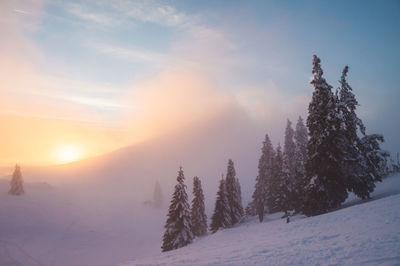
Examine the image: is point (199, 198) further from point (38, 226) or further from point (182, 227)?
point (38, 226)

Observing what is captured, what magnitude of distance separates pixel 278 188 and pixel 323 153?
67.8ft

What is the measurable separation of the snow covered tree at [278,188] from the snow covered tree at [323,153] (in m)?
15.4

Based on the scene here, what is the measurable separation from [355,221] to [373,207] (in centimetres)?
316

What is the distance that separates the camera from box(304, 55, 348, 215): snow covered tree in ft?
72.6

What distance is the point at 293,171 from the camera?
41.9 meters

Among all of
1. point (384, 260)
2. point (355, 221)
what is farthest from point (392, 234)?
point (355, 221)

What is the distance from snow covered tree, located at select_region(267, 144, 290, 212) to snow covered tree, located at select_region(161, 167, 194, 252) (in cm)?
1758

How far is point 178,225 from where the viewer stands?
34.1m

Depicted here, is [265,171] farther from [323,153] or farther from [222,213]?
[323,153]

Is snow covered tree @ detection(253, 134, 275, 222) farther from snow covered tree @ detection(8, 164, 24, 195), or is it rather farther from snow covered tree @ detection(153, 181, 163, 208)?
snow covered tree @ detection(8, 164, 24, 195)

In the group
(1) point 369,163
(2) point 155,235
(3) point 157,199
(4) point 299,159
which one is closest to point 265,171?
(4) point 299,159

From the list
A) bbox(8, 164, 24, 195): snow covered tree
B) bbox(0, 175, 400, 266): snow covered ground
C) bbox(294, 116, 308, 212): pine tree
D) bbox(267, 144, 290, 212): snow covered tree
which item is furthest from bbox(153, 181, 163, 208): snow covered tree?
bbox(294, 116, 308, 212): pine tree

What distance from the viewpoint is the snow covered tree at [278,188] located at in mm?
39219

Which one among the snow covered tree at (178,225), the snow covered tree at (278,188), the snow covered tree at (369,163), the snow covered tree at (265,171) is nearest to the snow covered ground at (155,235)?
the snow covered tree at (369,163)
